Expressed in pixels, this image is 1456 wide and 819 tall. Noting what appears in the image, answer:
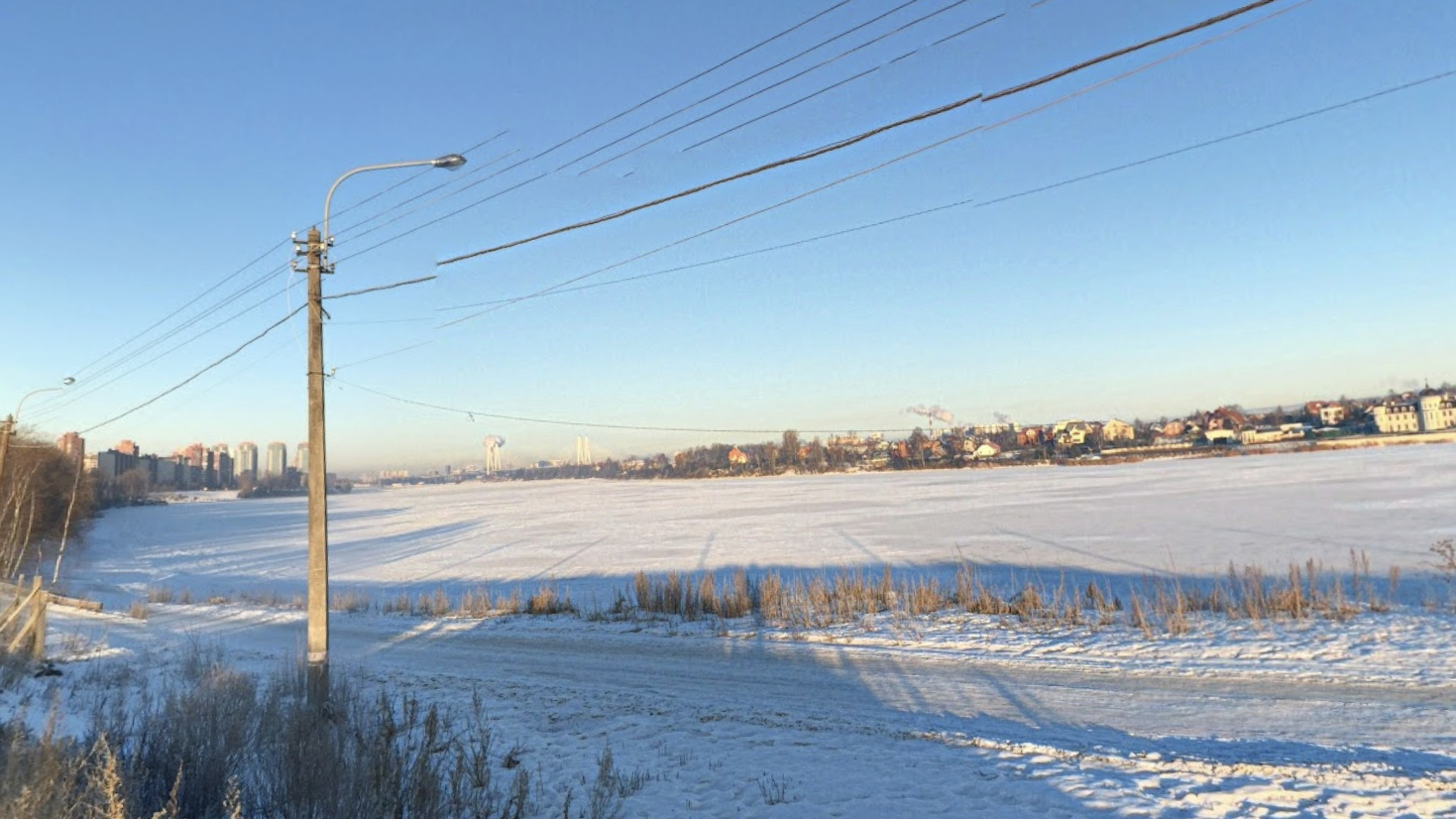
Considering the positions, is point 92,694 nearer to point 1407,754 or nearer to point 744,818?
point 744,818

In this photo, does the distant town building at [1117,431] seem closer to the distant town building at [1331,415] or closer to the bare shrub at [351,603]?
the distant town building at [1331,415]

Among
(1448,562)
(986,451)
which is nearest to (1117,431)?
(986,451)

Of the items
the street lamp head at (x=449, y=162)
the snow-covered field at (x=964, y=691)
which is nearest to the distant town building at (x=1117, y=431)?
the snow-covered field at (x=964, y=691)

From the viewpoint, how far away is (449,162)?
9.29 metres

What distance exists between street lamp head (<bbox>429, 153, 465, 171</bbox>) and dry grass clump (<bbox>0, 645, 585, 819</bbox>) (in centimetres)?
631

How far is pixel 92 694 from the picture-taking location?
31.1 ft

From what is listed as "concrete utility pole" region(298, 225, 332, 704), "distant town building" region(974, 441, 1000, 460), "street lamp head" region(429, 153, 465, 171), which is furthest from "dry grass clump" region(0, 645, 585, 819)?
"distant town building" region(974, 441, 1000, 460)

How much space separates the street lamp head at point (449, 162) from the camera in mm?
9234

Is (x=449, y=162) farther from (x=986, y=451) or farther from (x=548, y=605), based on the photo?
(x=986, y=451)

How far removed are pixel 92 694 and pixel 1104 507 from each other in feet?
126

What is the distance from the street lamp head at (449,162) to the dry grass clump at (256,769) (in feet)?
20.7

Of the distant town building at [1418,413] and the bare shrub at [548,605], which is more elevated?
the distant town building at [1418,413]

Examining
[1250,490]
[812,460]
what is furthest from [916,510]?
[812,460]

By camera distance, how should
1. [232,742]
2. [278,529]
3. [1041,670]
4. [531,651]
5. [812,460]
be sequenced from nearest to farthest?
[232,742], [1041,670], [531,651], [278,529], [812,460]
